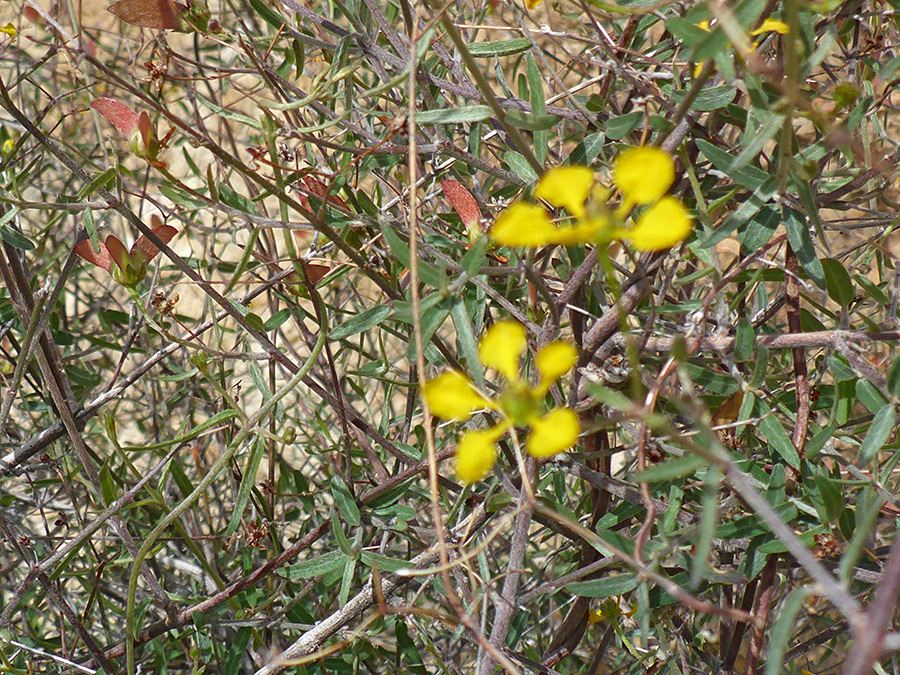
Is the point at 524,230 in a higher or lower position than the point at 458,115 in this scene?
lower

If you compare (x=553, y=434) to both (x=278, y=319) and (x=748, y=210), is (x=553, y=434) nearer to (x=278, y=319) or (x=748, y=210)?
(x=748, y=210)

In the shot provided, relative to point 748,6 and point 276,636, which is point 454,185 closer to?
point 748,6

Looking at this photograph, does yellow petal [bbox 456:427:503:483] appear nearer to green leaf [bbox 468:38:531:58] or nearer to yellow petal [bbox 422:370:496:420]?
yellow petal [bbox 422:370:496:420]

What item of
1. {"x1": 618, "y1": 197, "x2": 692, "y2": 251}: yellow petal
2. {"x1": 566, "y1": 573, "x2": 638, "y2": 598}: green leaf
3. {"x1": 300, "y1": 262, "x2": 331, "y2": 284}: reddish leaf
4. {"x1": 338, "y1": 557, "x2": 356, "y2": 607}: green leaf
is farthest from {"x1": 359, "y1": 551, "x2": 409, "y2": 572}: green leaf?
{"x1": 618, "y1": 197, "x2": 692, "y2": 251}: yellow petal

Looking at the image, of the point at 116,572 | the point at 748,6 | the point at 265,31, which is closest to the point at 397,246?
the point at 748,6

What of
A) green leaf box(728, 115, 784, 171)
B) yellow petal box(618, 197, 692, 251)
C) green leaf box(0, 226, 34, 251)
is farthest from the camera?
green leaf box(0, 226, 34, 251)

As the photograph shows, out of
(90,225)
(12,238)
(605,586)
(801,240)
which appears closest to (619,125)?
(801,240)
